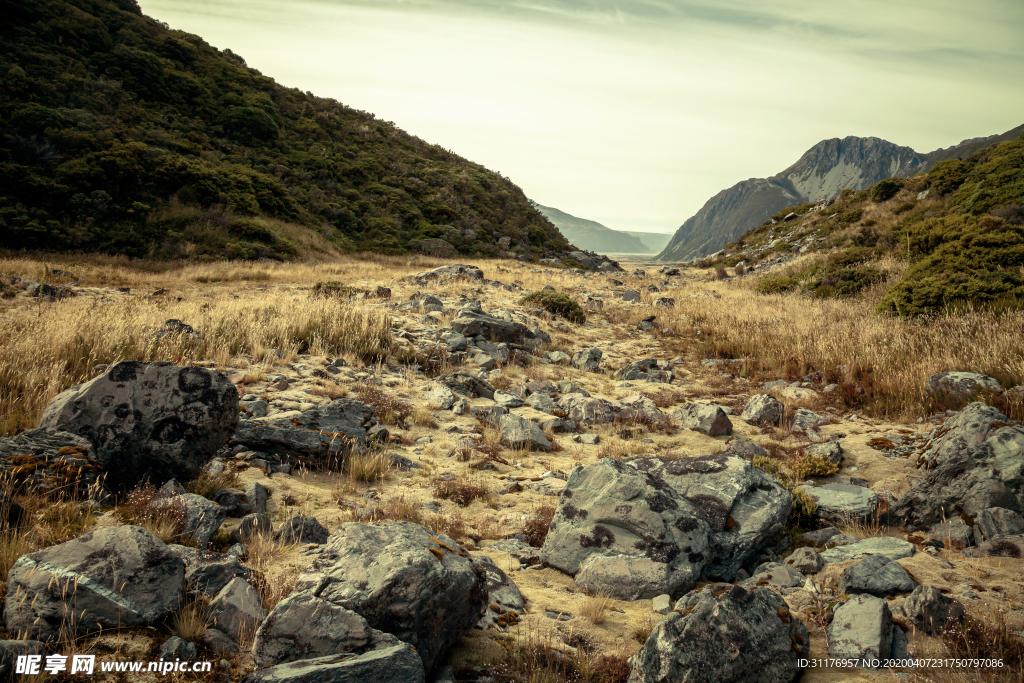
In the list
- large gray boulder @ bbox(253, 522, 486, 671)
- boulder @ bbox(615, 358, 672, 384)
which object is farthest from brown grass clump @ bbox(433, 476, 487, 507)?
boulder @ bbox(615, 358, 672, 384)

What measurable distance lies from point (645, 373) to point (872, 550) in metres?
7.56

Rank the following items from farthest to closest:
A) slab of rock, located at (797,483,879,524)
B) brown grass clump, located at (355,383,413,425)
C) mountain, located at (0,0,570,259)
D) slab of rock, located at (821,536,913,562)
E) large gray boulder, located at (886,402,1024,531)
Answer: mountain, located at (0,0,570,259), brown grass clump, located at (355,383,413,425), slab of rock, located at (797,483,879,524), large gray boulder, located at (886,402,1024,531), slab of rock, located at (821,536,913,562)

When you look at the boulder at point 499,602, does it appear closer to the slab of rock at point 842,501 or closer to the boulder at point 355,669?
the boulder at point 355,669

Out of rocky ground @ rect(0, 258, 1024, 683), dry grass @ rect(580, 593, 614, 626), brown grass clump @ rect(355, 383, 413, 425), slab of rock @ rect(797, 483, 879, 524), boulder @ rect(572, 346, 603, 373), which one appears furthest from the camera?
boulder @ rect(572, 346, 603, 373)

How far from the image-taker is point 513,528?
4828 millimetres

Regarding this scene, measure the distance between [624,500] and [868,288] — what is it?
2073cm

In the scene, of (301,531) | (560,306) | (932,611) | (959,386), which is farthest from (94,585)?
(560,306)

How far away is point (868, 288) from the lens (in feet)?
63.7

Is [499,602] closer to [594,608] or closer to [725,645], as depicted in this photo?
[594,608]

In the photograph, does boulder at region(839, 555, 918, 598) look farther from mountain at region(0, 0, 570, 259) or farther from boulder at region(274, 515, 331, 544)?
mountain at region(0, 0, 570, 259)

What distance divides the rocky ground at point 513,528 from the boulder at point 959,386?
0.17 feet

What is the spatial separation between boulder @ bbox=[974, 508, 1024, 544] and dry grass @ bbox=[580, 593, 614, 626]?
3556 mm

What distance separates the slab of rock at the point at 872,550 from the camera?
4.07 meters

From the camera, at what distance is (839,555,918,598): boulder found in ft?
11.7
